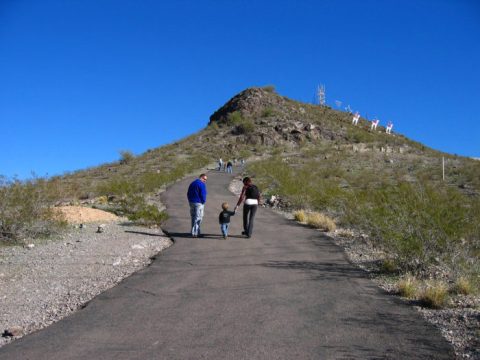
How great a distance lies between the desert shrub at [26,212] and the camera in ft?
44.2

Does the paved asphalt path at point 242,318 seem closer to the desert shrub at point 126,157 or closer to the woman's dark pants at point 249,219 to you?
the woman's dark pants at point 249,219

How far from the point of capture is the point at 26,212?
14039mm

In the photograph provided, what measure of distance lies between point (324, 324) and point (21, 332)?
4190 mm

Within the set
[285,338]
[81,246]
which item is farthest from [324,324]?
[81,246]

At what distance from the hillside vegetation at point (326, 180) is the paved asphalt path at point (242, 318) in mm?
1749

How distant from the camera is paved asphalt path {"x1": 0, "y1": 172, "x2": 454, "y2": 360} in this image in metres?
5.53

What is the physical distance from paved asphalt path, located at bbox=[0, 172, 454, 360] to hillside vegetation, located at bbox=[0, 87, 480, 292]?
1.75m

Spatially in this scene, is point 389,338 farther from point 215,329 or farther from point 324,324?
point 215,329

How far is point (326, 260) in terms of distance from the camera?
1071 centimetres

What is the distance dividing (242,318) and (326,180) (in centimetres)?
2553

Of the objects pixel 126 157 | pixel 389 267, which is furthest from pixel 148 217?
pixel 126 157

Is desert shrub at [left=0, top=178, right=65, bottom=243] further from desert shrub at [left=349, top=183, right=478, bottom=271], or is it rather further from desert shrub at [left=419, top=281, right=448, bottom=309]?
desert shrub at [left=419, top=281, right=448, bottom=309]

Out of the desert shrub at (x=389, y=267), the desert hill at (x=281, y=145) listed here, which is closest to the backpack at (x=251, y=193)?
the desert shrub at (x=389, y=267)

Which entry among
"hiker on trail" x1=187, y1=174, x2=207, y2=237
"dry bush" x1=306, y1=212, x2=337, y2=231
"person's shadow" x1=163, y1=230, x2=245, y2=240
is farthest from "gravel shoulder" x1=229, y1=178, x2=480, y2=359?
"hiker on trail" x1=187, y1=174, x2=207, y2=237
